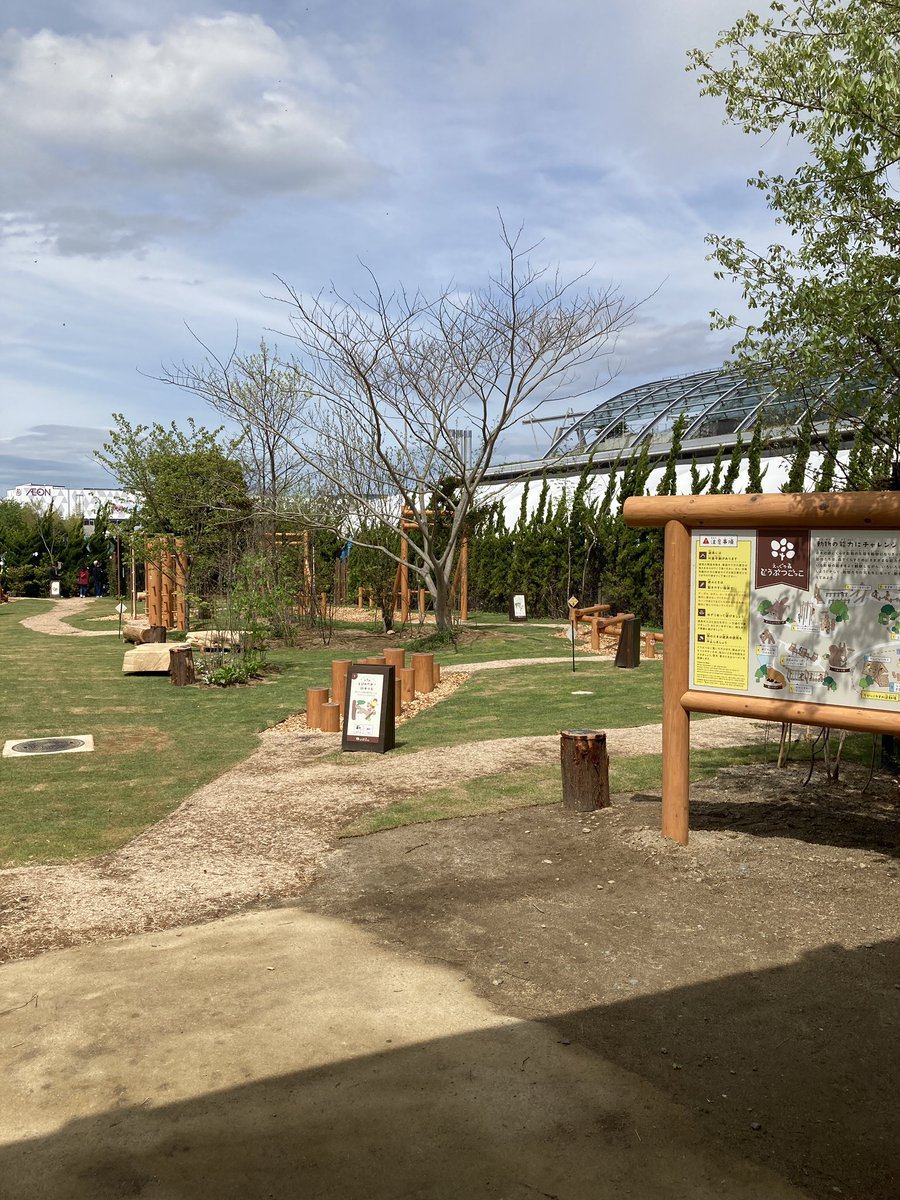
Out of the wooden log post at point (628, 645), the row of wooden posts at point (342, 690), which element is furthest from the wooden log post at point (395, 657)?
the wooden log post at point (628, 645)

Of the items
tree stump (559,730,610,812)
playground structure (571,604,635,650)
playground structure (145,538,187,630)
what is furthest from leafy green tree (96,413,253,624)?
tree stump (559,730,610,812)

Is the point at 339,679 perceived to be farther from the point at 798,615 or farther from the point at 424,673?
the point at 798,615

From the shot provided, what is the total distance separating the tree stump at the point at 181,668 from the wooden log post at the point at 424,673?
120 inches

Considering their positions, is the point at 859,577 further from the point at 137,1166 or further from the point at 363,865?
the point at 137,1166

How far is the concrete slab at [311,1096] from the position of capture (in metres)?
2.64

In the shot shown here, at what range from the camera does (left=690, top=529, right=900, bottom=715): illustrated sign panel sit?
477cm

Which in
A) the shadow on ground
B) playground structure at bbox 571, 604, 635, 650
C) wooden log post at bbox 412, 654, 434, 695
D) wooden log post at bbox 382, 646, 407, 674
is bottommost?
the shadow on ground

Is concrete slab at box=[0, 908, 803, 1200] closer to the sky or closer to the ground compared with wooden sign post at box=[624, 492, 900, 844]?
closer to the ground

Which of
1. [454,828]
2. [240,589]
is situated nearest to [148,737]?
[454,828]

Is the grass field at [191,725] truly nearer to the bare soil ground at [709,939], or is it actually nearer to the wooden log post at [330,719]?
the wooden log post at [330,719]

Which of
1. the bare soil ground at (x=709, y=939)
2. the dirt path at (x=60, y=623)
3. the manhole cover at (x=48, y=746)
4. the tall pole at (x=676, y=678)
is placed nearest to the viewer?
the bare soil ground at (x=709, y=939)

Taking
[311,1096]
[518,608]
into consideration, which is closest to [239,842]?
[311,1096]

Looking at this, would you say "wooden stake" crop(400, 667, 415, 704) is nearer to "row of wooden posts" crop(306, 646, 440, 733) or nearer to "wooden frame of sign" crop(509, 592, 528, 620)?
"row of wooden posts" crop(306, 646, 440, 733)

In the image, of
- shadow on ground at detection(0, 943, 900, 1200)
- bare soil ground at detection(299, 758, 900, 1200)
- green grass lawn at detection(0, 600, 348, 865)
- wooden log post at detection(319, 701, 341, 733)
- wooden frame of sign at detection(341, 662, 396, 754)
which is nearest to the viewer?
shadow on ground at detection(0, 943, 900, 1200)
